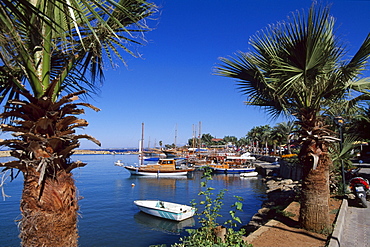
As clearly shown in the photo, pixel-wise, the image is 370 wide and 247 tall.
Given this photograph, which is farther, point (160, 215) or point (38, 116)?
point (160, 215)

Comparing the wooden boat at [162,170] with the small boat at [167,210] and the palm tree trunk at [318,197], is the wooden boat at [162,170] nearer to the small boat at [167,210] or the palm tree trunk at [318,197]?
the small boat at [167,210]

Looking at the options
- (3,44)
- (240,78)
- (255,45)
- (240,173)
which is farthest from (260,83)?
(240,173)

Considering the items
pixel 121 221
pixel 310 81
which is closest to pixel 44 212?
pixel 310 81

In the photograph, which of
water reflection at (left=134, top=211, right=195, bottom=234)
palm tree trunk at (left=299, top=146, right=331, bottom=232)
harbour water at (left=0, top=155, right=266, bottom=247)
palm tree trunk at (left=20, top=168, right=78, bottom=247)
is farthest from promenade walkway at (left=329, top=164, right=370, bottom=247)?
water reflection at (left=134, top=211, right=195, bottom=234)

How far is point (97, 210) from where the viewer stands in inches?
728

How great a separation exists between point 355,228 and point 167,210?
383 inches

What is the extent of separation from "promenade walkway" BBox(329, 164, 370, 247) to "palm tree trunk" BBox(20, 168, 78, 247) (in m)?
5.57

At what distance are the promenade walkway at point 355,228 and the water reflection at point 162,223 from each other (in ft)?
26.9

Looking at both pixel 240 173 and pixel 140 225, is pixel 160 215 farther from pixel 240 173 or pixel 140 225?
pixel 240 173

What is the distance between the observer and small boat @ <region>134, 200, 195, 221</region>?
1497 cm

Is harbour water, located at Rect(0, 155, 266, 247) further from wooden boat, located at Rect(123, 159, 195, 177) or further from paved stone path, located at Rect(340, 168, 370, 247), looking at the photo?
wooden boat, located at Rect(123, 159, 195, 177)

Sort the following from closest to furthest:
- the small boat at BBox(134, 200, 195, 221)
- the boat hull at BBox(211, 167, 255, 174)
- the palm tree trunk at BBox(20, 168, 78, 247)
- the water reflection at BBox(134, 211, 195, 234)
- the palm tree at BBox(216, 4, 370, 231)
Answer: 1. the palm tree trunk at BBox(20, 168, 78, 247)
2. the palm tree at BBox(216, 4, 370, 231)
3. the water reflection at BBox(134, 211, 195, 234)
4. the small boat at BBox(134, 200, 195, 221)
5. the boat hull at BBox(211, 167, 255, 174)

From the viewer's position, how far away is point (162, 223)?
1545cm

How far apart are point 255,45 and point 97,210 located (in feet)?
52.2
